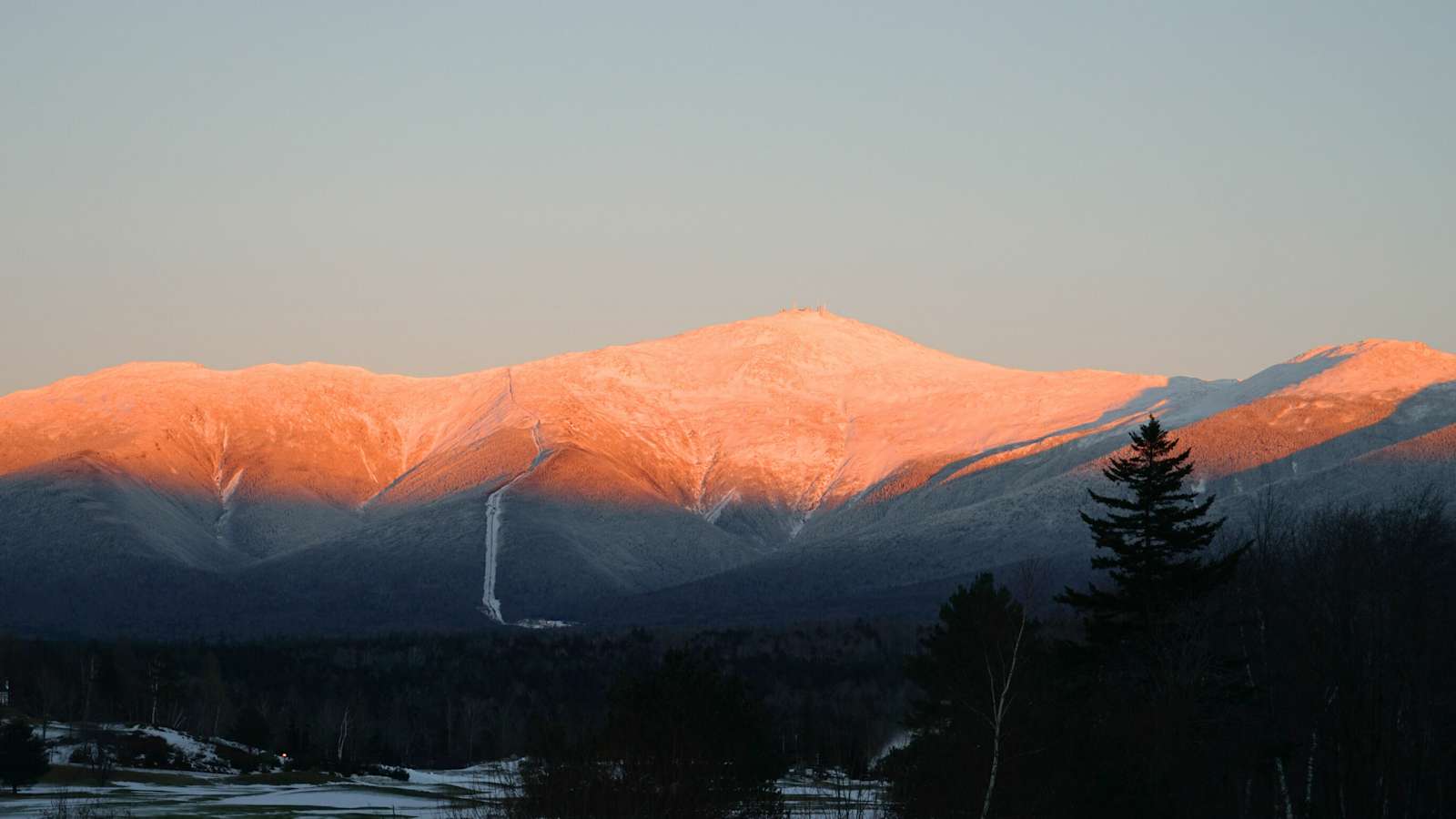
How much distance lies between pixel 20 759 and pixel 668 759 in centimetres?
3588

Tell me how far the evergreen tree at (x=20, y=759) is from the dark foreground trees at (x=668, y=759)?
87.2ft

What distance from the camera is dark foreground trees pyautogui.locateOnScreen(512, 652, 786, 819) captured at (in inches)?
1623

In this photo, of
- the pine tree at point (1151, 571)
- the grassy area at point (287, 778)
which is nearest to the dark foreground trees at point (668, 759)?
the pine tree at point (1151, 571)

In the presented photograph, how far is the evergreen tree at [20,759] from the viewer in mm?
69750

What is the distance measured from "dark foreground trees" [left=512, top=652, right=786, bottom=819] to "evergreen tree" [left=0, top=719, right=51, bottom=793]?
26.6 metres

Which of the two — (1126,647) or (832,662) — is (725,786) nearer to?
(1126,647)

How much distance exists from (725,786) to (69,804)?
26793 mm

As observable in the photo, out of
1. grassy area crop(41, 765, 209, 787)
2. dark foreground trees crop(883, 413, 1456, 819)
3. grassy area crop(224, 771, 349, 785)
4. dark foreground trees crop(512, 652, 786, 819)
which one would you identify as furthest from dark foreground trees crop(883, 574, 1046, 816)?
grassy area crop(41, 765, 209, 787)

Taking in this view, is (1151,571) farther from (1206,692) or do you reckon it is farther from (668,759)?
(668,759)

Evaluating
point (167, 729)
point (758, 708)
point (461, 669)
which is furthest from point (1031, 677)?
point (461, 669)

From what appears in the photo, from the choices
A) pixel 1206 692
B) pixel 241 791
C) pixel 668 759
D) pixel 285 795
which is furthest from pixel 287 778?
pixel 1206 692

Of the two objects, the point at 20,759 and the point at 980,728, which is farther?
the point at 20,759

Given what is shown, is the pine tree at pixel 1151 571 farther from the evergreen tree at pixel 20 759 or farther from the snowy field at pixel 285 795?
the evergreen tree at pixel 20 759

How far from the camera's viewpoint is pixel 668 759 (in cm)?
4469
